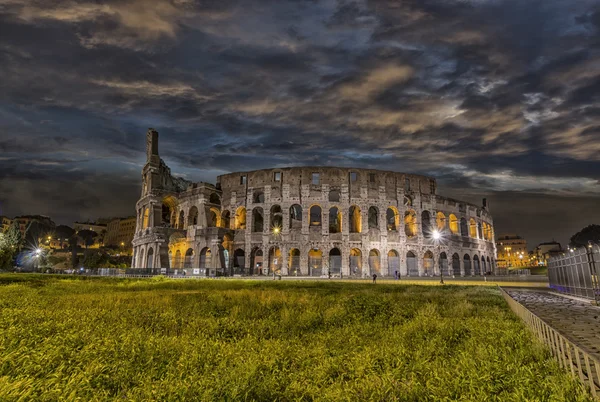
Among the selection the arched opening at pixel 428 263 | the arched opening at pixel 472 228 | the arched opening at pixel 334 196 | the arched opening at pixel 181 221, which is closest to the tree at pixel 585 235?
the arched opening at pixel 472 228

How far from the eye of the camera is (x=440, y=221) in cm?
5672

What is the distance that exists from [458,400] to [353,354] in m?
2.22

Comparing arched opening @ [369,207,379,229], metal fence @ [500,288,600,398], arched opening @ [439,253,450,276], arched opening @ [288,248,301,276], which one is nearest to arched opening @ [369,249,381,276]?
arched opening @ [369,207,379,229]

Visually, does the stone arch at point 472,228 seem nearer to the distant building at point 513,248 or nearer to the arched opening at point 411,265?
the arched opening at point 411,265

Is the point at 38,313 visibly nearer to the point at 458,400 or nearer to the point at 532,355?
the point at 458,400

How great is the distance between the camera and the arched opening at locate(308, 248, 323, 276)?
47822 mm

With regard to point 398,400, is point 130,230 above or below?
above

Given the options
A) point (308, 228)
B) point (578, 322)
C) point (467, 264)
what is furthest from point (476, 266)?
point (578, 322)

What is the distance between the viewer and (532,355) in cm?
571

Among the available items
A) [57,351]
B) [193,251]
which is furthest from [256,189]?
[57,351]

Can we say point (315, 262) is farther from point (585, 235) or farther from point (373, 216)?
point (585, 235)

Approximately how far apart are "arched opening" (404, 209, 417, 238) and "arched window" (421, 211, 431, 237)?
1.67 metres

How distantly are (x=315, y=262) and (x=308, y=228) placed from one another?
4.84 m

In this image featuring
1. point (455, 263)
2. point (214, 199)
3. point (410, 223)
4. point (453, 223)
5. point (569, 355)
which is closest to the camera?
point (569, 355)
